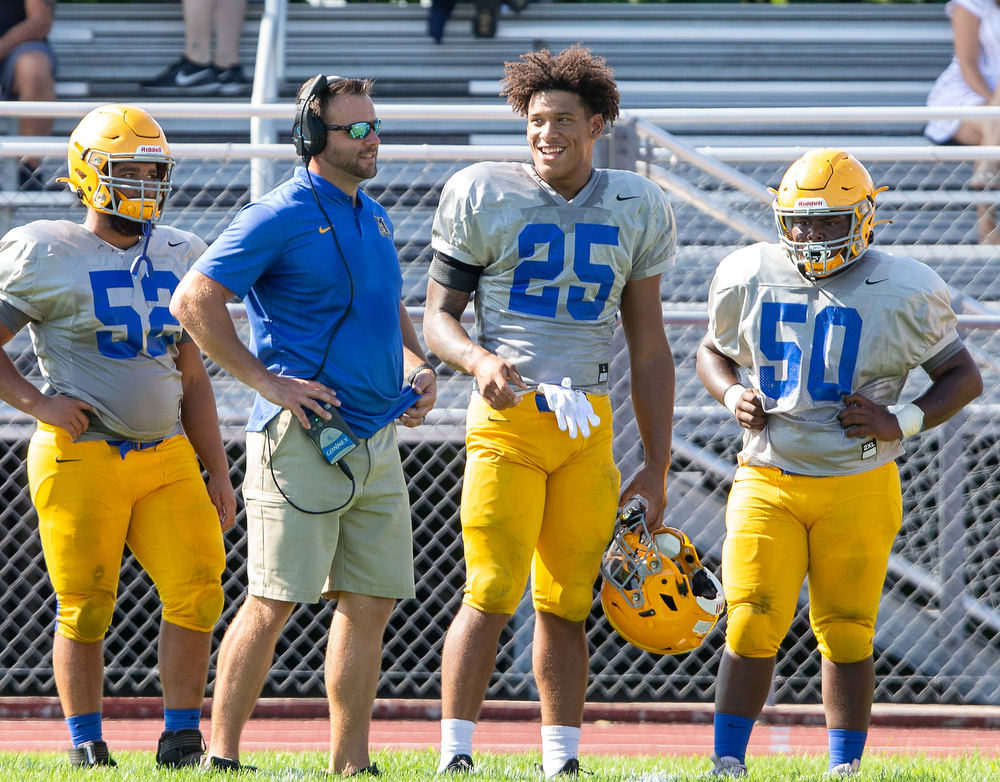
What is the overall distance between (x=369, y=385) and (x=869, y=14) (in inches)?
307

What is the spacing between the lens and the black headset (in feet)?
11.3

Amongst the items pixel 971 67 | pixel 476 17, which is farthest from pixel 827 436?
pixel 476 17

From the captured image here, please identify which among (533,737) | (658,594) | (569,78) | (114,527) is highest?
(569,78)

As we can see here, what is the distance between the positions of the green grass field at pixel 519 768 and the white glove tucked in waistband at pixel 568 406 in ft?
3.28

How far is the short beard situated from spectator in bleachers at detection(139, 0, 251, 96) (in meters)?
5.30

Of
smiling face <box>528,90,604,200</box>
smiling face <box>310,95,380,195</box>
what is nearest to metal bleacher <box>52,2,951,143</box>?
A: smiling face <box>528,90,604,200</box>

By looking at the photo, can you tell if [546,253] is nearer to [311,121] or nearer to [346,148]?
[346,148]

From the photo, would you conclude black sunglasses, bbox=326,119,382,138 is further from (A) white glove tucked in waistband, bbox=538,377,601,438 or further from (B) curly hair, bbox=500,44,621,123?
(A) white glove tucked in waistband, bbox=538,377,601,438

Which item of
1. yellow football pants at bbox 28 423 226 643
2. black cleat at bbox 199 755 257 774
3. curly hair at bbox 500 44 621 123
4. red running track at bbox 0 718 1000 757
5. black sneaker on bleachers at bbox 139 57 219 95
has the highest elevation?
curly hair at bbox 500 44 621 123

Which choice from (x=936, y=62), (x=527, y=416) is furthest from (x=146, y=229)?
(x=936, y=62)

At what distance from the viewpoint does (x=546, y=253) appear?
3.54 metres

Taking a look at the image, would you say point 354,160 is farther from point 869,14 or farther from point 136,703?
point 869,14

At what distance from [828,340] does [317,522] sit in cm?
161

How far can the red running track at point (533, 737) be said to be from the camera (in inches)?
186
